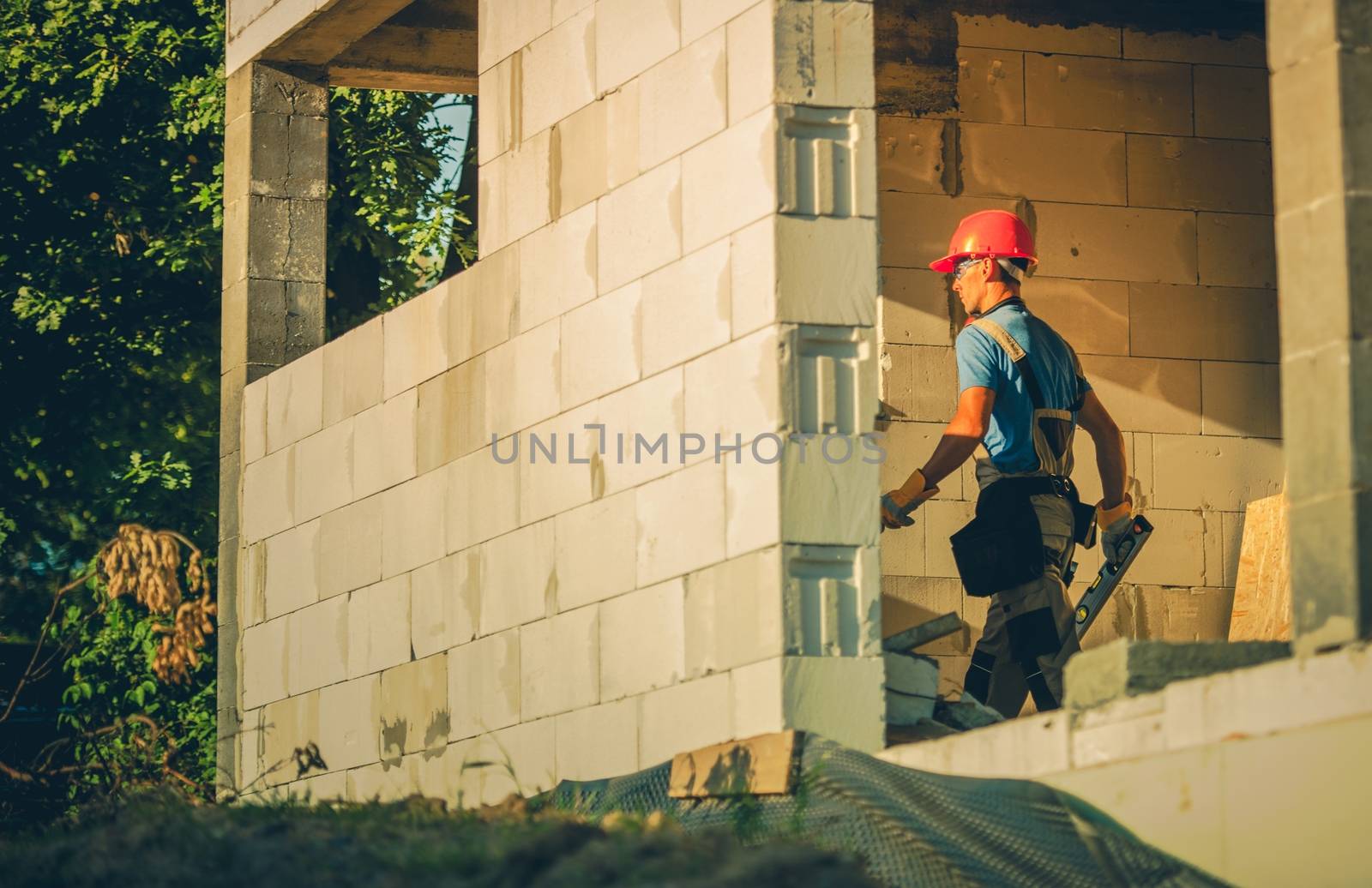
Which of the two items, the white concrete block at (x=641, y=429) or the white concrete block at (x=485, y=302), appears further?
the white concrete block at (x=485, y=302)

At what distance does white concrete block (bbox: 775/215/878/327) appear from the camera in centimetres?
691

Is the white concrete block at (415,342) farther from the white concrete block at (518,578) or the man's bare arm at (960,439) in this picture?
the man's bare arm at (960,439)

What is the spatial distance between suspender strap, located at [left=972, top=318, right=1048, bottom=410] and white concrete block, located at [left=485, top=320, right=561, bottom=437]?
157 cm

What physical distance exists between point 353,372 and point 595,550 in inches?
95.5

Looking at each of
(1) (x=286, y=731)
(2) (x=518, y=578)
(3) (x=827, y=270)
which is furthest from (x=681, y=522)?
(1) (x=286, y=731)

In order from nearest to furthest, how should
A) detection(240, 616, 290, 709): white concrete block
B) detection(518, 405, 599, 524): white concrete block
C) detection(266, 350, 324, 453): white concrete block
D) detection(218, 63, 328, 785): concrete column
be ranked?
detection(518, 405, 599, 524): white concrete block → detection(266, 350, 324, 453): white concrete block → detection(240, 616, 290, 709): white concrete block → detection(218, 63, 328, 785): concrete column

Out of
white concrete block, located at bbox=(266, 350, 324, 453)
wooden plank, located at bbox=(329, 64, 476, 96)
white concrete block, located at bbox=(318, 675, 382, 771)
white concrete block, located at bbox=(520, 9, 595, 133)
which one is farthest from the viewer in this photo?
wooden plank, located at bbox=(329, 64, 476, 96)

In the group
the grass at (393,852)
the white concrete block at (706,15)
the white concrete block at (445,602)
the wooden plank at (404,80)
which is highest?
the wooden plank at (404,80)

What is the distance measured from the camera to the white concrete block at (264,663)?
10.4 meters

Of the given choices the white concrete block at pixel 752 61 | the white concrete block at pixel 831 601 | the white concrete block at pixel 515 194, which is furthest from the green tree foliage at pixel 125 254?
the white concrete block at pixel 831 601

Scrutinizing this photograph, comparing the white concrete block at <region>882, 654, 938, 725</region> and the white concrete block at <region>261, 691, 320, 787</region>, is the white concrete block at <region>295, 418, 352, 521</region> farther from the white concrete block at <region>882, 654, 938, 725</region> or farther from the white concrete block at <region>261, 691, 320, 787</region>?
the white concrete block at <region>882, 654, 938, 725</region>

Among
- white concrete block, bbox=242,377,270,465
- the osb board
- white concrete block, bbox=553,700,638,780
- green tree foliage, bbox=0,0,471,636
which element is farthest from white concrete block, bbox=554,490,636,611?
green tree foliage, bbox=0,0,471,636

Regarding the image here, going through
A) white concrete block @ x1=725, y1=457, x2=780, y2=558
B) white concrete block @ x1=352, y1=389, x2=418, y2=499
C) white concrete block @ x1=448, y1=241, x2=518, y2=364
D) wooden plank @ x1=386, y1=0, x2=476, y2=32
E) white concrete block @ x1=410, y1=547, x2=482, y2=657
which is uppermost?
wooden plank @ x1=386, y1=0, x2=476, y2=32

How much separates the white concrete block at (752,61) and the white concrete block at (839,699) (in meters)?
1.77
